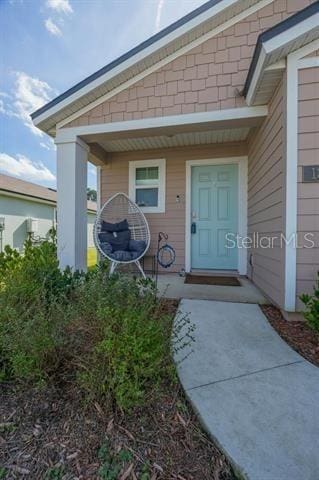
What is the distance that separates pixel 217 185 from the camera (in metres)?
4.92

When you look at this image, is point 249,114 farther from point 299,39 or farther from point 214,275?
point 214,275

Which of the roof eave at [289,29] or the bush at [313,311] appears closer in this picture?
the bush at [313,311]

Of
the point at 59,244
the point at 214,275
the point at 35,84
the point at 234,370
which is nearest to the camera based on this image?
the point at 234,370

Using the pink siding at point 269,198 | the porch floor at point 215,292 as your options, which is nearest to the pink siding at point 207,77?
the pink siding at point 269,198

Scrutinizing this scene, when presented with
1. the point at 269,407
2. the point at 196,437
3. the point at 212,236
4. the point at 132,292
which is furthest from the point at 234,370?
the point at 212,236

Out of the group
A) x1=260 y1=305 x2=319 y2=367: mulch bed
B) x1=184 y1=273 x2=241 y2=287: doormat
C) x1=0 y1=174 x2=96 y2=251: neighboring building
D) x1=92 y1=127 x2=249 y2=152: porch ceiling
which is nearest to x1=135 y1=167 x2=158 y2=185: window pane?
x1=92 y1=127 x2=249 y2=152: porch ceiling

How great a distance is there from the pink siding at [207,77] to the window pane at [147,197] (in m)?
1.78

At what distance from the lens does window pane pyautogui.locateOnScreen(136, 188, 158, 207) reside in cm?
523

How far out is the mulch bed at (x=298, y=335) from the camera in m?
2.00

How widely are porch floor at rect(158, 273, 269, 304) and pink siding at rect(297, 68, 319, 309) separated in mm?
788

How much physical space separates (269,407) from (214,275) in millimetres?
3319

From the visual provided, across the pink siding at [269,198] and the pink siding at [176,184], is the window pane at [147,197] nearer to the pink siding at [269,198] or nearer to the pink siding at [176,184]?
the pink siding at [176,184]

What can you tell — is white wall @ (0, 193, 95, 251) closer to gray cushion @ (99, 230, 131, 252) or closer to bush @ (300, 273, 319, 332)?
gray cushion @ (99, 230, 131, 252)

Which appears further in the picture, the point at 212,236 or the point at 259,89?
the point at 212,236
